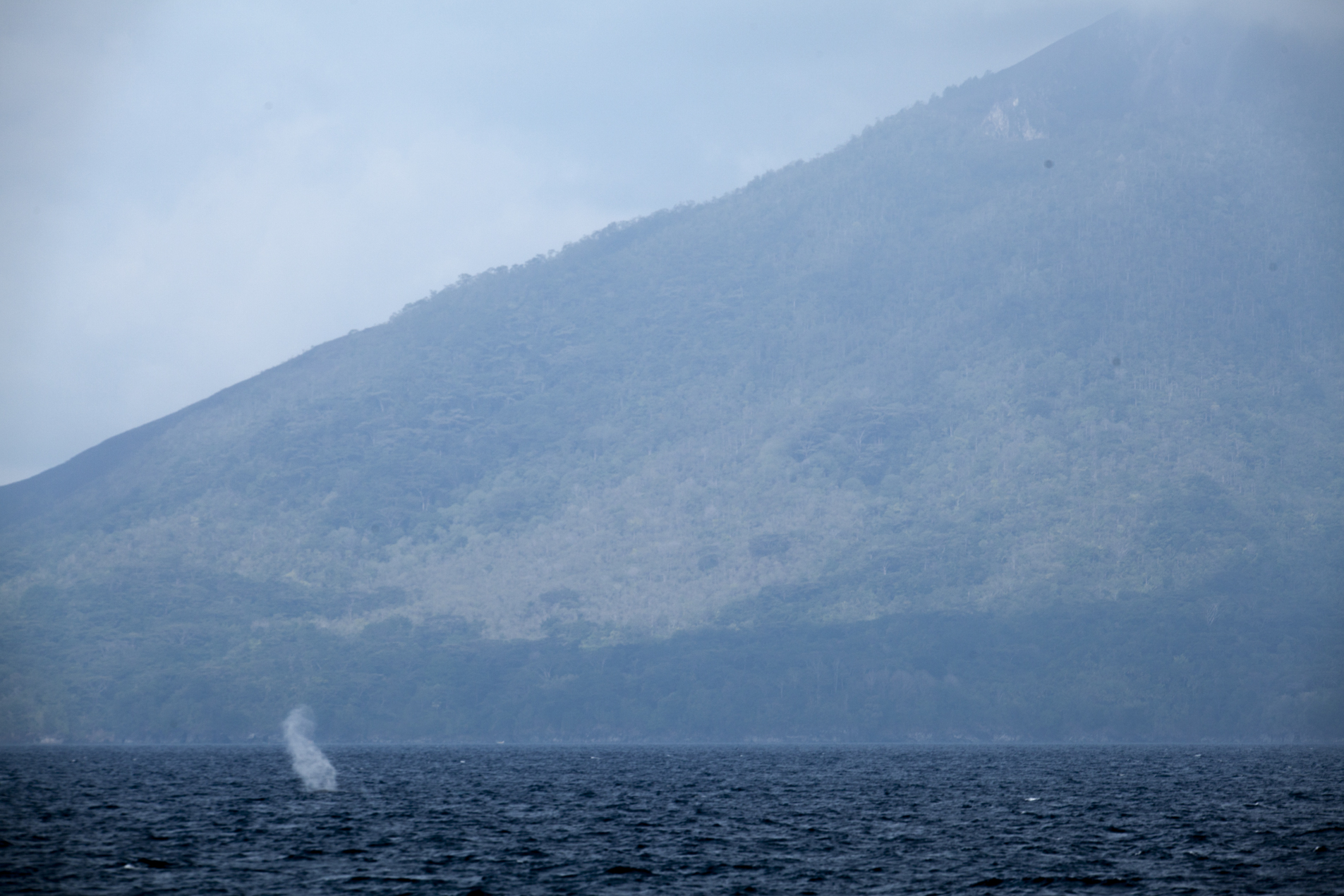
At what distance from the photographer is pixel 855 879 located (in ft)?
198

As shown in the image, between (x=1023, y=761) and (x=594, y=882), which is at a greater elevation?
(x=1023, y=761)

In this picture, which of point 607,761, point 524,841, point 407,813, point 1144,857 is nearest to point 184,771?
point 607,761

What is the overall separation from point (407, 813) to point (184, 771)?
72807 millimetres

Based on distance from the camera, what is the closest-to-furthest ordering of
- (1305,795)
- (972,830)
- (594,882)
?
1. (594,882)
2. (972,830)
3. (1305,795)

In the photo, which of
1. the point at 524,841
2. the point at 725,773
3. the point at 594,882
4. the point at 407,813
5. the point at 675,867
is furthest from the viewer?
the point at 725,773

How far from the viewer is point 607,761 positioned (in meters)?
190

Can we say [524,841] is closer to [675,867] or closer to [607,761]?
[675,867]

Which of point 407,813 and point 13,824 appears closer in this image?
point 13,824

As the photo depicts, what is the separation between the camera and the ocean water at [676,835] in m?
59.5

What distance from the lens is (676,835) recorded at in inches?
3095

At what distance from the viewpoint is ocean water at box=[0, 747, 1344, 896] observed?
5950 cm

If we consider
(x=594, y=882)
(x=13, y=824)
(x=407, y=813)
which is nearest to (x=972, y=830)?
(x=594, y=882)

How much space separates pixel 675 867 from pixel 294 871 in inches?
640

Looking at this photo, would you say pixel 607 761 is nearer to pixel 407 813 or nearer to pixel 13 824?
pixel 407 813
